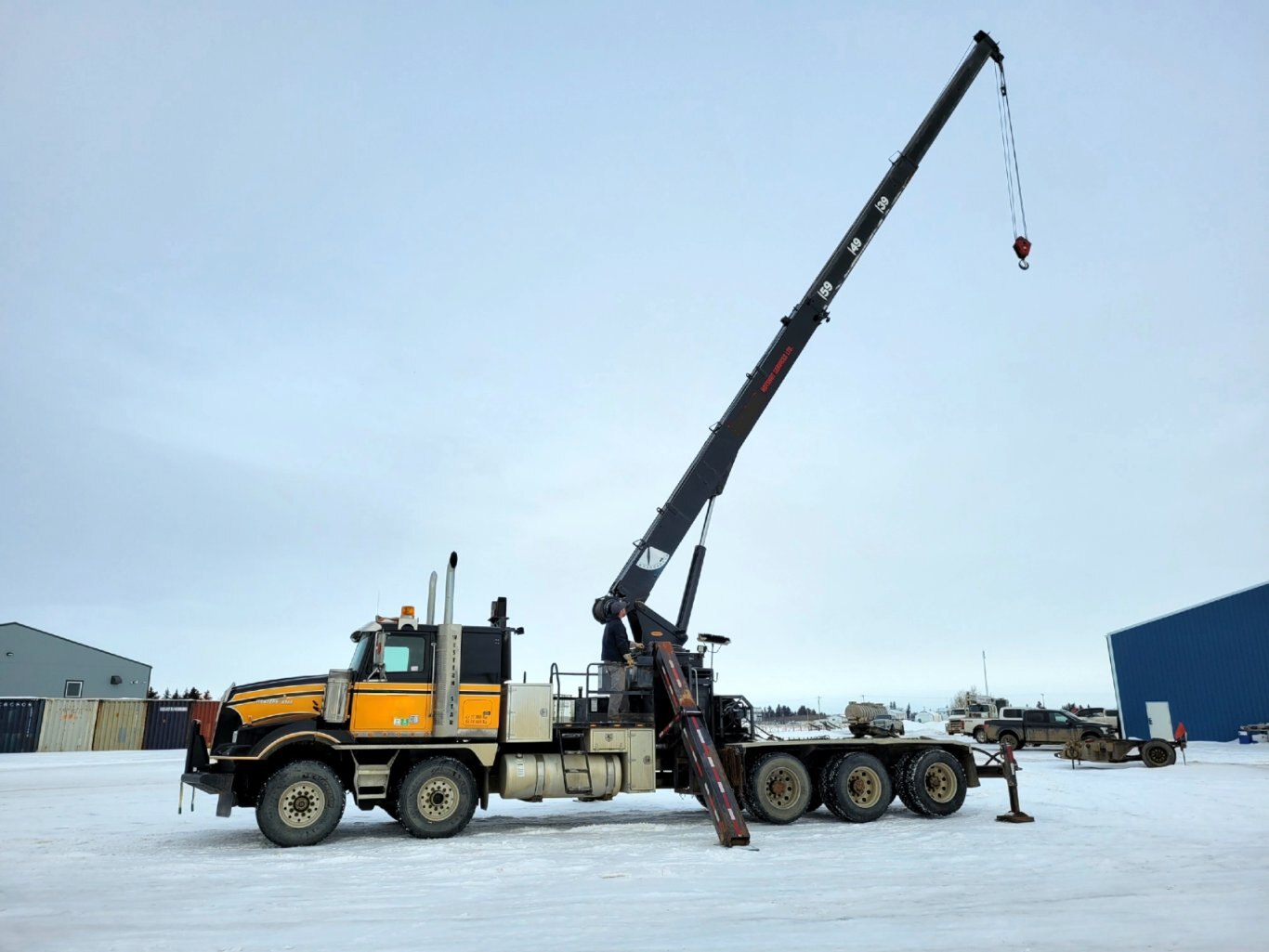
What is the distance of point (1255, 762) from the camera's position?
23984 millimetres

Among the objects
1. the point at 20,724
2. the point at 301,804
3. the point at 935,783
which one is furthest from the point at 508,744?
the point at 20,724

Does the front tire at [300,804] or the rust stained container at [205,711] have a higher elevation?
the rust stained container at [205,711]

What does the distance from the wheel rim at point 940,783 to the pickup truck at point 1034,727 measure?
1935cm

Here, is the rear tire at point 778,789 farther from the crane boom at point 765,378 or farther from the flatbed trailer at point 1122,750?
the flatbed trailer at point 1122,750

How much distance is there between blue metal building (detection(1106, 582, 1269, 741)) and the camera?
31.9m

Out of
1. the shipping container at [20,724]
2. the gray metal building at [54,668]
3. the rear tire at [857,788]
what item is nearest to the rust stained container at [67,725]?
the shipping container at [20,724]

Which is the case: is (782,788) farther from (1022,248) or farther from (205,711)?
(205,711)

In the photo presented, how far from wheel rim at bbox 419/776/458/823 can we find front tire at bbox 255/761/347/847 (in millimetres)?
1124

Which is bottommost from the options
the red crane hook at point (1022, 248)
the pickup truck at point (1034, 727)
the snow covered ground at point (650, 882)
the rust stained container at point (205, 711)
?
the snow covered ground at point (650, 882)

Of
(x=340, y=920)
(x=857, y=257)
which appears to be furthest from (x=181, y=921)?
(x=857, y=257)

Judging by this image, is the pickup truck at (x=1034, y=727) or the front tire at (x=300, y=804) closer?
the front tire at (x=300, y=804)

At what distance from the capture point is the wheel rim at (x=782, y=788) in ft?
46.3

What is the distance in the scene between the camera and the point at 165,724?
3972 cm

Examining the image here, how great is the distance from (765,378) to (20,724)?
36.3 m
